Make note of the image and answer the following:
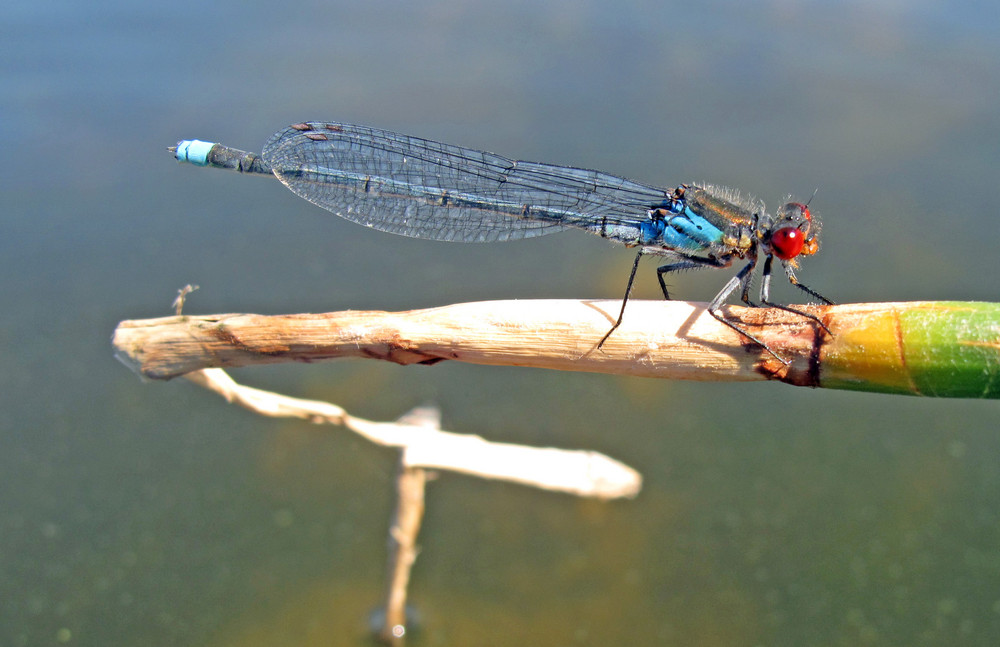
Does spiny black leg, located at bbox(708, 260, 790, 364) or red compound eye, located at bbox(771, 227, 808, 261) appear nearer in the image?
spiny black leg, located at bbox(708, 260, 790, 364)

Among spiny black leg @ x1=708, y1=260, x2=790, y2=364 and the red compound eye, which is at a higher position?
the red compound eye

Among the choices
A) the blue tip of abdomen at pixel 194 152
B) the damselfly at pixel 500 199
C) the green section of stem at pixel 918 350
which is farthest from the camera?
the blue tip of abdomen at pixel 194 152

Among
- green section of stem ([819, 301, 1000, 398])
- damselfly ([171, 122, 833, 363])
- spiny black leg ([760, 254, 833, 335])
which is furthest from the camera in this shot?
damselfly ([171, 122, 833, 363])

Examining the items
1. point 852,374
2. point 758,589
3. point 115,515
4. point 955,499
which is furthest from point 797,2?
point 115,515

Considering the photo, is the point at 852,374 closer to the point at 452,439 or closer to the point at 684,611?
the point at 452,439

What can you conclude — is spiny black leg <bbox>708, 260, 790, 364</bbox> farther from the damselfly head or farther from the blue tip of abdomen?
the blue tip of abdomen

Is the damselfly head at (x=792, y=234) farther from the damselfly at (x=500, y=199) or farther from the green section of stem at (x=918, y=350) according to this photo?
the green section of stem at (x=918, y=350)

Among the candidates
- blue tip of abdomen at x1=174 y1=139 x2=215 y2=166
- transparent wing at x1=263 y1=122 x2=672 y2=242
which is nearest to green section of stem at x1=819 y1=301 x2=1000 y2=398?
transparent wing at x1=263 y1=122 x2=672 y2=242

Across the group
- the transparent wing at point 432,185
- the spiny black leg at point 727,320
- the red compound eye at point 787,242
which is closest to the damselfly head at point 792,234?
the red compound eye at point 787,242
